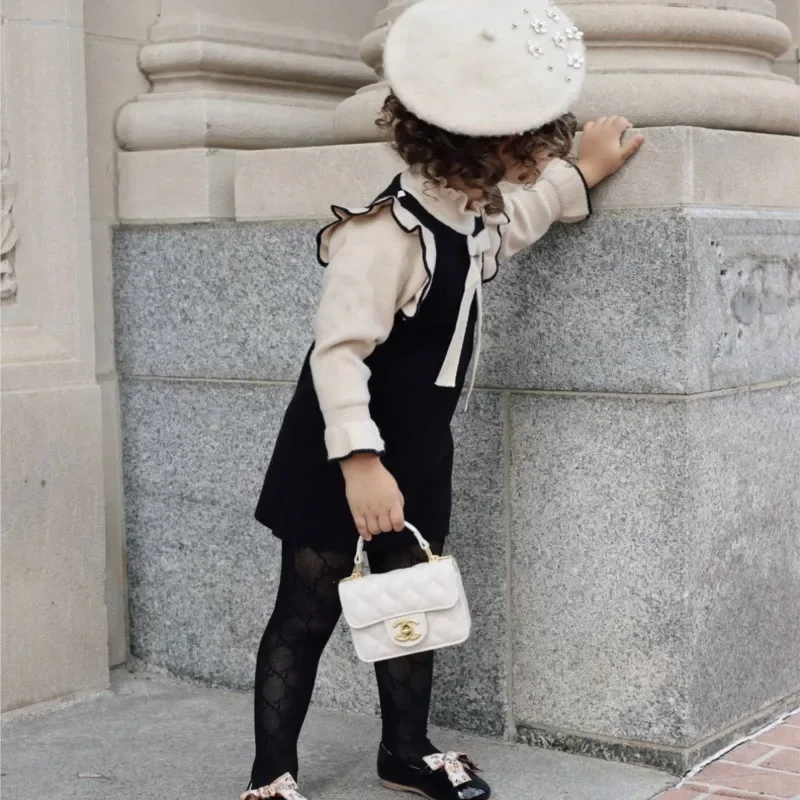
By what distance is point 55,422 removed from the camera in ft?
13.9

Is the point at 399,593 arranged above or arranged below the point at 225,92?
below

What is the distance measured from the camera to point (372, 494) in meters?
3.09

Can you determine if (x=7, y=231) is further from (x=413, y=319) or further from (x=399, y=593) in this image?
(x=399, y=593)

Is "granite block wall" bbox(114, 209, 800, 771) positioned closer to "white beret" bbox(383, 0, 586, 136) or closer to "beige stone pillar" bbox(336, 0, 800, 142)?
"beige stone pillar" bbox(336, 0, 800, 142)

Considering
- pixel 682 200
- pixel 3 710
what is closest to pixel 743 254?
pixel 682 200

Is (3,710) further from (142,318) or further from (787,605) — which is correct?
(787,605)

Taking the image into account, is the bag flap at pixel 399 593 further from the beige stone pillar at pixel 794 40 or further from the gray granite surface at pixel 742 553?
the beige stone pillar at pixel 794 40

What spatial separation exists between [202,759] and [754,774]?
138 cm

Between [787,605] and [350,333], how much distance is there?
164 cm

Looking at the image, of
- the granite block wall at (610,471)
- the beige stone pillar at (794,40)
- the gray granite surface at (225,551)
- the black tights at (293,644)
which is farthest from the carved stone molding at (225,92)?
the beige stone pillar at (794,40)

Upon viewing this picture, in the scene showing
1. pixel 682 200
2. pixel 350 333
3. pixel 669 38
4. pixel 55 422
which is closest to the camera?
pixel 350 333

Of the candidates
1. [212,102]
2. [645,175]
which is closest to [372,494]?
[645,175]

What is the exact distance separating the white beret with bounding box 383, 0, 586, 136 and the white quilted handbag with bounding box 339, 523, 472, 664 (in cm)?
88

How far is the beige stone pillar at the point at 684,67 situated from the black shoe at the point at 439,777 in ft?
5.43
